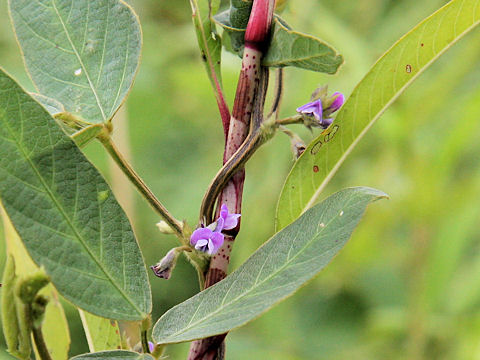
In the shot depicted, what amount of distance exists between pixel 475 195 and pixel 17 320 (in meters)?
1.21

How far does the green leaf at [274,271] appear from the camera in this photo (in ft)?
1.45

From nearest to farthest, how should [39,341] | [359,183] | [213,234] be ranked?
[39,341] < [213,234] < [359,183]

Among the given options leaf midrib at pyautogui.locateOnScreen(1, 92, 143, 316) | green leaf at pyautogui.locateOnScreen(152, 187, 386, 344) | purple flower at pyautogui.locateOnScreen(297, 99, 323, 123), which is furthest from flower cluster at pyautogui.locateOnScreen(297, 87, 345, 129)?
leaf midrib at pyautogui.locateOnScreen(1, 92, 143, 316)

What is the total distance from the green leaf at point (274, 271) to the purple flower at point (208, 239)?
0.12ft

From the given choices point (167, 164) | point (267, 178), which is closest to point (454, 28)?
point (267, 178)

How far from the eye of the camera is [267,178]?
170cm

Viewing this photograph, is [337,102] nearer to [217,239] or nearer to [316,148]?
[316,148]

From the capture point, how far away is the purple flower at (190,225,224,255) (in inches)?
20.1

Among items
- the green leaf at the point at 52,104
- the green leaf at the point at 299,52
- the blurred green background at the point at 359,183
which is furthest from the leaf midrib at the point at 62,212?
the blurred green background at the point at 359,183

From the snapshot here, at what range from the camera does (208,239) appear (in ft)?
1.68

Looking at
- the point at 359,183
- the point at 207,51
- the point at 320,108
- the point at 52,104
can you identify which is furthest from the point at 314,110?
the point at 359,183

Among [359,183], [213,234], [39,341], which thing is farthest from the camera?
[359,183]

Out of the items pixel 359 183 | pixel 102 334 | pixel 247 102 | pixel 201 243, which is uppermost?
pixel 247 102

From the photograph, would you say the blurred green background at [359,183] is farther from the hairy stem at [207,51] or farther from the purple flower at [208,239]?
the purple flower at [208,239]
